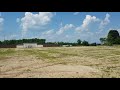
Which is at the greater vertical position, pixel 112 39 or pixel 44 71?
pixel 112 39

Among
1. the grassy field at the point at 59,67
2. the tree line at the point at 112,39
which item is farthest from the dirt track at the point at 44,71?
the tree line at the point at 112,39

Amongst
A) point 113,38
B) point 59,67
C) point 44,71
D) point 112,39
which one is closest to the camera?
point 44,71

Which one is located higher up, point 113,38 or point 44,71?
point 113,38

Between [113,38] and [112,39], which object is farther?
[112,39]

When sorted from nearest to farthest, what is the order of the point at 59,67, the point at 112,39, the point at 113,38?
the point at 59,67, the point at 113,38, the point at 112,39

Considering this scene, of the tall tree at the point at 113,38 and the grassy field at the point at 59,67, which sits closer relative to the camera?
the grassy field at the point at 59,67

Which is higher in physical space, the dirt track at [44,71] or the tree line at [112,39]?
the tree line at [112,39]

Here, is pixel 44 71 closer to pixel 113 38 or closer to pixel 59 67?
pixel 59 67

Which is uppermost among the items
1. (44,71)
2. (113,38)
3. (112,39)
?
(113,38)

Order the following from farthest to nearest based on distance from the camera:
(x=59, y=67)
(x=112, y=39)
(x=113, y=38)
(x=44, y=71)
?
(x=112, y=39)
(x=113, y=38)
(x=59, y=67)
(x=44, y=71)

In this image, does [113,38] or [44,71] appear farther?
[113,38]

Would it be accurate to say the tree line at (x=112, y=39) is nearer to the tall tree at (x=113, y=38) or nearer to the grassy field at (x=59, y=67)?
the tall tree at (x=113, y=38)

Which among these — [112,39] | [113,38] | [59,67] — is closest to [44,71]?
[59,67]
